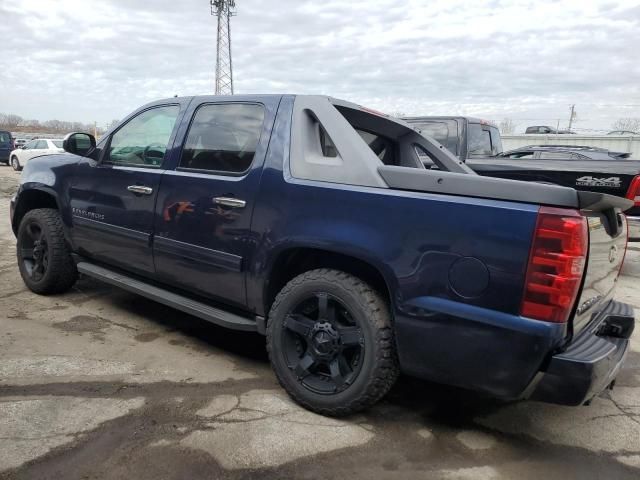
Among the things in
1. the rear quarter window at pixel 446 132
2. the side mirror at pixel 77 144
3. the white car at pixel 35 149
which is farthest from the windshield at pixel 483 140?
the white car at pixel 35 149

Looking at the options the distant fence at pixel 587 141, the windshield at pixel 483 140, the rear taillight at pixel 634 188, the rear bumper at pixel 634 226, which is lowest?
the rear bumper at pixel 634 226

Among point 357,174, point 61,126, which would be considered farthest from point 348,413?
point 61,126

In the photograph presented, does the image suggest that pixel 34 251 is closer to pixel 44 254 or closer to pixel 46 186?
pixel 44 254

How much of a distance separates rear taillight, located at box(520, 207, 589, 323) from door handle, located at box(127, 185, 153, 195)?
103 inches

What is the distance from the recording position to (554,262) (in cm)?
224

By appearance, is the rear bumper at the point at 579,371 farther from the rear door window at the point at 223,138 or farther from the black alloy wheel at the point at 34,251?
the black alloy wheel at the point at 34,251

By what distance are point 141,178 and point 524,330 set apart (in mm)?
2800

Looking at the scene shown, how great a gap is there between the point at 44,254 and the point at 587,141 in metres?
27.6

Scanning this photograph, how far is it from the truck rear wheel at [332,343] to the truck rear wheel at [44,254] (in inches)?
103

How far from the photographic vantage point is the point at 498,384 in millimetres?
2436

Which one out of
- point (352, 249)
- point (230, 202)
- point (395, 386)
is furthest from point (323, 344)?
point (230, 202)

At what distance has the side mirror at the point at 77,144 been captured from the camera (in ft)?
14.8

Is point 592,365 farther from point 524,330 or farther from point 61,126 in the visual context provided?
point 61,126

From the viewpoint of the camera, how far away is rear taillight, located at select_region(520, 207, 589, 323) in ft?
7.32
